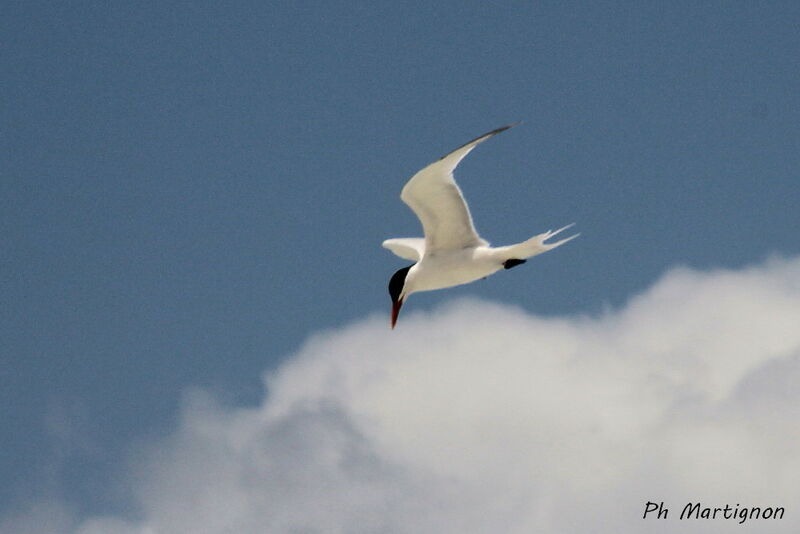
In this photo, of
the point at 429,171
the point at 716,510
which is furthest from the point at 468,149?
the point at 716,510

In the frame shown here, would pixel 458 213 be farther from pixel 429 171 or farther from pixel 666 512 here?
pixel 666 512

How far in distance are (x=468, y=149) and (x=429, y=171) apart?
87 cm

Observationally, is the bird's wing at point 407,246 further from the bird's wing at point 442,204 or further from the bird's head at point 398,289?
the bird's wing at point 442,204

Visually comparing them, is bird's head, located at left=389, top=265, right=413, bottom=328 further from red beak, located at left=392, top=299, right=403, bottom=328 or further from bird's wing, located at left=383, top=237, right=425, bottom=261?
bird's wing, located at left=383, top=237, right=425, bottom=261

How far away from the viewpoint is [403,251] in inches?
777

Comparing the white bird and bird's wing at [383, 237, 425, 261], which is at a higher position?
bird's wing at [383, 237, 425, 261]

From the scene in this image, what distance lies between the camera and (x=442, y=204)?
1617 centimetres

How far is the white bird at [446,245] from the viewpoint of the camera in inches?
613

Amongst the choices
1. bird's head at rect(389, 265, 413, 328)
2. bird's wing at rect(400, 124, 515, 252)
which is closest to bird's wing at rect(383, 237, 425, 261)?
bird's head at rect(389, 265, 413, 328)

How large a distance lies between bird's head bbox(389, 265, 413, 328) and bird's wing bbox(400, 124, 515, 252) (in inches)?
34.9

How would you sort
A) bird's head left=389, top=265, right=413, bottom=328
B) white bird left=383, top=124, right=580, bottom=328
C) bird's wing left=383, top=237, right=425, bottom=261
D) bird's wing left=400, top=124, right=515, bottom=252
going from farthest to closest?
bird's wing left=383, top=237, right=425, bottom=261 < bird's head left=389, top=265, right=413, bottom=328 < white bird left=383, top=124, right=580, bottom=328 < bird's wing left=400, top=124, right=515, bottom=252

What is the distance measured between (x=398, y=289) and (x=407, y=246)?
1.41 meters

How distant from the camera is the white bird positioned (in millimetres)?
15570

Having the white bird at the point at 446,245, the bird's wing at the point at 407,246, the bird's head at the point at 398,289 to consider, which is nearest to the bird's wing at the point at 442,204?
the white bird at the point at 446,245
